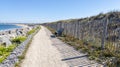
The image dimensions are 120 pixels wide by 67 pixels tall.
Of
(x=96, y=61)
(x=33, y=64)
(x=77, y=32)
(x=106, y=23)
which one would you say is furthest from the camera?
(x=77, y=32)

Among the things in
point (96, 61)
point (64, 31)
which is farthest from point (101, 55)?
point (64, 31)

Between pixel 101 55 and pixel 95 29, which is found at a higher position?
pixel 95 29

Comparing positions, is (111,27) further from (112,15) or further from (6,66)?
(112,15)

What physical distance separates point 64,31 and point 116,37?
1627cm

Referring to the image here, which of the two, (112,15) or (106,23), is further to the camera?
(112,15)

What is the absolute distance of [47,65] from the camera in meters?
8.05

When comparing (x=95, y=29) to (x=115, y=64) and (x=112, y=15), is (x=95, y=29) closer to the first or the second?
(x=115, y=64)

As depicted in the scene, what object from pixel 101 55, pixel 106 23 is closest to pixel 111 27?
pixel 106 23

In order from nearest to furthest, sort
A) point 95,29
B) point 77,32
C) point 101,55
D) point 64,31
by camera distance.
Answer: point 101,55, point 95,29, point 77,32, point 64,31

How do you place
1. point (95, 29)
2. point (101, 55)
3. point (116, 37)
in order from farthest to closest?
point (95, 29), point (116, 37), point (101, 55)

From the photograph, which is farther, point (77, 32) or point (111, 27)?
point (77, 32)

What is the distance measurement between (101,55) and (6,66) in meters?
4.43

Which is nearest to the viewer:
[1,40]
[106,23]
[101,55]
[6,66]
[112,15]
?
[6,66]

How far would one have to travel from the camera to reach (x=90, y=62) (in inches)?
340
